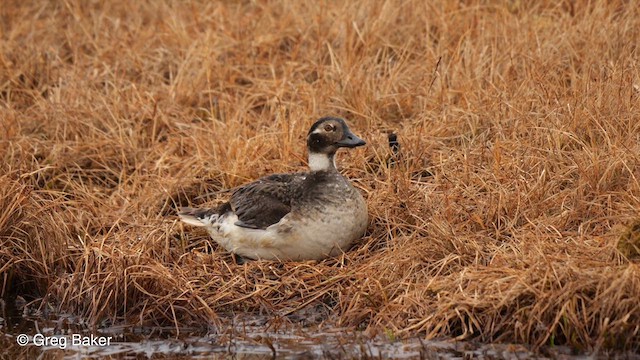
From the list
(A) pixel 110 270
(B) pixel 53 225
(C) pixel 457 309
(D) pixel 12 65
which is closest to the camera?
(C) pixel 457 309

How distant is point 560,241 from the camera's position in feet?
21.2

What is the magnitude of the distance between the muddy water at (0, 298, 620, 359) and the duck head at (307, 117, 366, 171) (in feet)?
4.03

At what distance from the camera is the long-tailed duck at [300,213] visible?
711 cm

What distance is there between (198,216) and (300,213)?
33.9 inches

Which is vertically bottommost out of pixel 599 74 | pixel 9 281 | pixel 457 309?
pixel 9 281

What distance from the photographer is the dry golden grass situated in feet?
20.8

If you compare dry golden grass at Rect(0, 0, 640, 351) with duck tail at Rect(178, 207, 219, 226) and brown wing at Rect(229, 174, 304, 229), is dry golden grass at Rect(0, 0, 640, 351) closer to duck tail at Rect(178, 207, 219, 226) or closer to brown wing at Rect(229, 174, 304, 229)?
duck tail at Rect(178, 207, 219, 226)

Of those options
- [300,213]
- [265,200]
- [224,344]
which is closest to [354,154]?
[265,200]

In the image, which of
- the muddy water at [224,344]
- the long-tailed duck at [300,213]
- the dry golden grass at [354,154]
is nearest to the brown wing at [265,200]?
the long-tailed duck at [300,213]

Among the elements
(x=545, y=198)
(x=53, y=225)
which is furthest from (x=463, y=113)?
(x=53, y=225)

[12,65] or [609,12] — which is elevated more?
[609,12]

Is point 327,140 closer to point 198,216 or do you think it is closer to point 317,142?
point 317,142

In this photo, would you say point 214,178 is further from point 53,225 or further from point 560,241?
point 560,241

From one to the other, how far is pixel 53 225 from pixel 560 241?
3348mm
